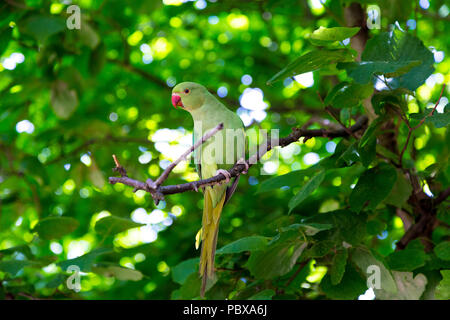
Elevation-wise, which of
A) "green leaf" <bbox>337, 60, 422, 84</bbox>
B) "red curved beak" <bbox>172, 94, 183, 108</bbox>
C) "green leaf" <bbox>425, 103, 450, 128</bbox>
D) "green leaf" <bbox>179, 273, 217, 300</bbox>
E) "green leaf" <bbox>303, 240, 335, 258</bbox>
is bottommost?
"green leaf" <bbox>179, 273, 217, 300</bbox>

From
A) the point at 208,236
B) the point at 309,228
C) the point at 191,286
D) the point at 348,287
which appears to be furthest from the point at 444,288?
the point at 191,286

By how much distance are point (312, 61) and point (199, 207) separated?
369 centimetres

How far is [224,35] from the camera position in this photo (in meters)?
6.51

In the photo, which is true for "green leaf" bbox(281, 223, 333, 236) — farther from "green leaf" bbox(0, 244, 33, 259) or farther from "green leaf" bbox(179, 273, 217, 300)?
"green leaf" bbox(0, 244, 33, 259)

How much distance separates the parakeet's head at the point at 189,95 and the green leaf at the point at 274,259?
3.34 feet

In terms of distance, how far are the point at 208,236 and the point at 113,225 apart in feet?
1.75

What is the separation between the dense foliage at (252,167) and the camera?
221cm

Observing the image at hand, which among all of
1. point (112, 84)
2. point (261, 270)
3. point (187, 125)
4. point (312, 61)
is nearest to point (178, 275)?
point (261, 270)

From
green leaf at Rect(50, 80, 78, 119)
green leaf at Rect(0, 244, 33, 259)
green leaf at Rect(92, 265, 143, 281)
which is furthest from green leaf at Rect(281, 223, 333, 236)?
green leaf at Rect(50, 80, 78, 119)

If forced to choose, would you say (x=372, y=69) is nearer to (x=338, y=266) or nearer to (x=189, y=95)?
(x=338, y=266)

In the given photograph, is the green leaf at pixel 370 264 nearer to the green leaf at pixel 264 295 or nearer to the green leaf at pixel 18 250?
the green leaf at pixel 264 295

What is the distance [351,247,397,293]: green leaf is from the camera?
216 centimetres

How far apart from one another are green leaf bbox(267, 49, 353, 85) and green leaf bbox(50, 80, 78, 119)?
2.62 m

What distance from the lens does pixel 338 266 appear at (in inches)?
88.8
